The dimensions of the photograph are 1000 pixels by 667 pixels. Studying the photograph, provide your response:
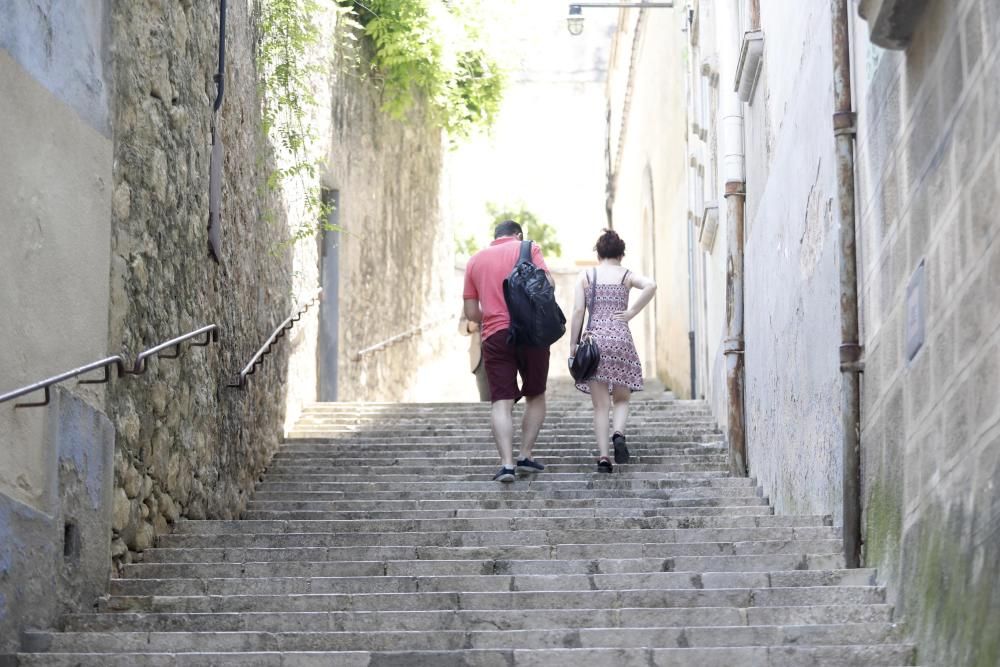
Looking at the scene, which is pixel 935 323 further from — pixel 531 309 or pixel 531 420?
pixel 531 420

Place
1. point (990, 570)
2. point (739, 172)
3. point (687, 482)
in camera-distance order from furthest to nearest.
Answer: point (739, 172) → point (687, 482) → point (990, 570)

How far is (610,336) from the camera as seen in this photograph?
8625mm

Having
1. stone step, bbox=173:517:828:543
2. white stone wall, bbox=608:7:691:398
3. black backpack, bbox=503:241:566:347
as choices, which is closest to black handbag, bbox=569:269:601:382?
black backpack, bbox=503:241:566:347

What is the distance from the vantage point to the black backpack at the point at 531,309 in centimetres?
808

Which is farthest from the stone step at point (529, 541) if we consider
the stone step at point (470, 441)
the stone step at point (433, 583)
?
the stone step at point (470, 441)

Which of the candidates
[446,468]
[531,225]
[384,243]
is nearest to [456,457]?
[446,468]

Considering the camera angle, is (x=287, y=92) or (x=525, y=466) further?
(x=287, y=92)

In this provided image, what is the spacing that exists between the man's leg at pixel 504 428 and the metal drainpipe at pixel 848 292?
9.07ft

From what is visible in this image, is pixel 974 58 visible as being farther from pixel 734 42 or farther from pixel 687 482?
pixel 734 42

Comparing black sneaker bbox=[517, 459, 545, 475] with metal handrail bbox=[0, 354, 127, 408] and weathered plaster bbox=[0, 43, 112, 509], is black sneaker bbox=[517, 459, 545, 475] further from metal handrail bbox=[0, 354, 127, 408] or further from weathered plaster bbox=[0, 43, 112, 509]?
weathered plaster bbox=[0, 43, 112, 509]

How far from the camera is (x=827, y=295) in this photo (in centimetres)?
598

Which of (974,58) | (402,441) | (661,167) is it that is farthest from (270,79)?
(661,167)

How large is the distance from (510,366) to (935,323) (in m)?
4.03

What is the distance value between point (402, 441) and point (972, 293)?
610cm
